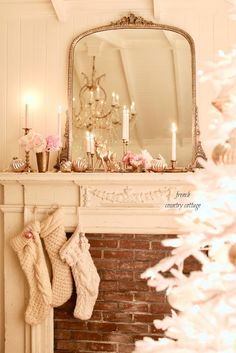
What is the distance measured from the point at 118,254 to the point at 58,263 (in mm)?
386

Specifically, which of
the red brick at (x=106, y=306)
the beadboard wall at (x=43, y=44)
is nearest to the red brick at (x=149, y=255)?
the red brick at (x=106, y=306)

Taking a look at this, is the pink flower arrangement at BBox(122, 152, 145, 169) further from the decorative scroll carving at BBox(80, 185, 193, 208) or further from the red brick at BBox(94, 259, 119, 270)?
the red brick at BBox(94, 259, 119, 270)

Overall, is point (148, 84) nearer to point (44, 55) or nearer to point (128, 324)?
point (44, 55)

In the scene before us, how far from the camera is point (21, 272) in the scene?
3.43 meters

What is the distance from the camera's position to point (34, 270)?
3.34 m

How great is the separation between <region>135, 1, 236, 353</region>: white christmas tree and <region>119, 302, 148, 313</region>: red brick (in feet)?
5.64

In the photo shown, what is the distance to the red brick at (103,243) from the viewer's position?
3373mm

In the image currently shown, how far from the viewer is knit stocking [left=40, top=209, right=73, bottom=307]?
3.32m

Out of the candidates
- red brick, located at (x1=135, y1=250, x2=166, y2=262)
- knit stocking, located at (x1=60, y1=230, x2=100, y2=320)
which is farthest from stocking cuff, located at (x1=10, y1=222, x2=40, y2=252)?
red brick, located at (x1=135, y1=250, x2=166, y2=262)

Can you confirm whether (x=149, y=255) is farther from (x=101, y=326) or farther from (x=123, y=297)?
(x=101, y=326)

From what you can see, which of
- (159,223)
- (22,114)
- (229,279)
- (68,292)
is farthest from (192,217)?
(22,114)

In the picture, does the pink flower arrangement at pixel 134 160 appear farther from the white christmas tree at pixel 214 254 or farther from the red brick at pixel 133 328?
the white christmas tree at pixel 214 254

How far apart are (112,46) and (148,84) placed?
0.35m

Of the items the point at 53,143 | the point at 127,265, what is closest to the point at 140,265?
the point at 127,265
